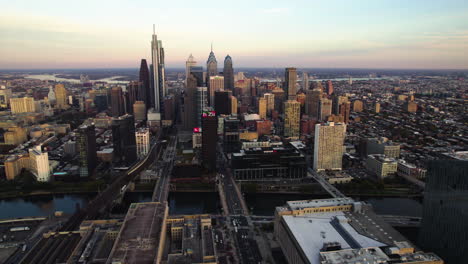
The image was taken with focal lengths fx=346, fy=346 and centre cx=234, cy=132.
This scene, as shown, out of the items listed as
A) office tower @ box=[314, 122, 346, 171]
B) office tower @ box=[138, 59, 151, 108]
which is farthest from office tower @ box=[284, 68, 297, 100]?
office tower @ box=[314, 122, 346, 171]

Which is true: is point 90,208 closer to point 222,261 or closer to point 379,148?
point 222,261

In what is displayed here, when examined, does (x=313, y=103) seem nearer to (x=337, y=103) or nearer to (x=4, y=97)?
(x=337, y=103)

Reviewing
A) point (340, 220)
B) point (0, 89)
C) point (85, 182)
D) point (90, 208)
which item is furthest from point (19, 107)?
point (340, 220)

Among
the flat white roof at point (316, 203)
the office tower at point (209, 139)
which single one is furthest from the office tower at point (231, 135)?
the flat white roof at point (316, 203)

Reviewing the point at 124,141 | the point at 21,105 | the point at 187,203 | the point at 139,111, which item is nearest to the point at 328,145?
the point at 187,203

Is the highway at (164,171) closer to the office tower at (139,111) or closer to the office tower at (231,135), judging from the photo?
the office tower at (231,135)

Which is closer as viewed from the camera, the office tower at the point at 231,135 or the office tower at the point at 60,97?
the office tower at the point at 231,135

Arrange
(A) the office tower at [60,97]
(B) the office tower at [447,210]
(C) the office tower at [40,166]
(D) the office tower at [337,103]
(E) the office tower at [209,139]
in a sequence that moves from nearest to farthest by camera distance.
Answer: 1. (B) the office tower at [447,210]
2. (C) the office tower at [40,166]
3. (E) the office tower at [209,139]
4. (D) the office tower at [337,103]
5. (A) the office tower at [60,97]
